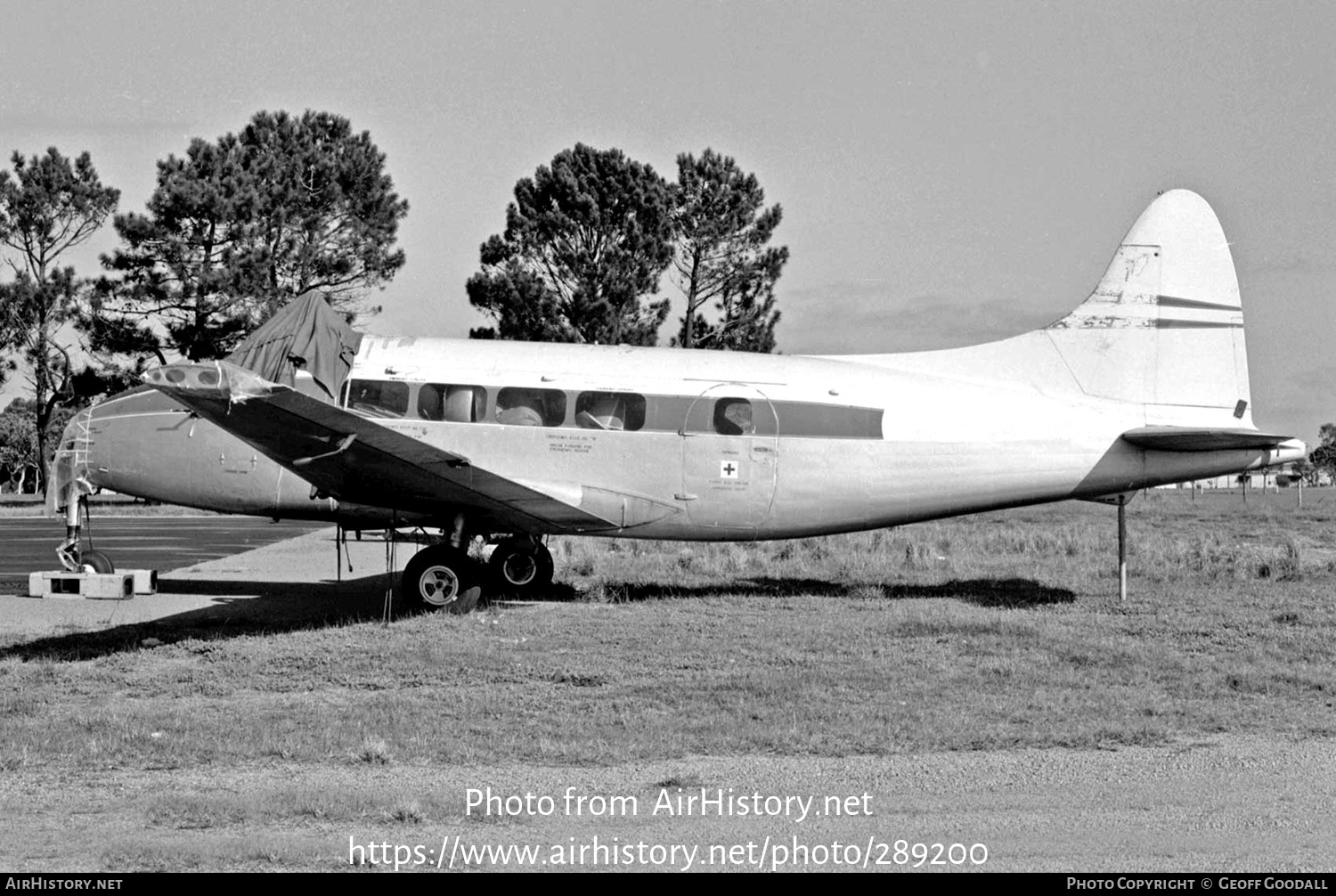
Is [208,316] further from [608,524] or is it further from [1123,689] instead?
[1123,689]

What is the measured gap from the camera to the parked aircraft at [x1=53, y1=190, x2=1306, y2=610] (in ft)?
53.5

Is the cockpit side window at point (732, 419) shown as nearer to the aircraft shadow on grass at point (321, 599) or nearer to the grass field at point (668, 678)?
the grass field at point (668, 678)

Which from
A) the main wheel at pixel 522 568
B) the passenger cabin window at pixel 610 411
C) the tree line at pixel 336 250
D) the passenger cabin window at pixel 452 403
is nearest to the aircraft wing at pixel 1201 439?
the passenger cabin window at pixel 610 411

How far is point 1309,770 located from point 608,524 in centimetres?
948

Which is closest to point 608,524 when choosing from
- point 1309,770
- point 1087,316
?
point 1087,316

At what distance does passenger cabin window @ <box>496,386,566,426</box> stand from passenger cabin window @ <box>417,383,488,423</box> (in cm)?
25

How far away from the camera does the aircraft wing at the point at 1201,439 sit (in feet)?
53.4

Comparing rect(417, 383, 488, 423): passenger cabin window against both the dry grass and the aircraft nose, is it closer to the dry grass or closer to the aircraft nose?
the dry grass

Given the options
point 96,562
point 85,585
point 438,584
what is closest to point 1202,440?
point 438,584

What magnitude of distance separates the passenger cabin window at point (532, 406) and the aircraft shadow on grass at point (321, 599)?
2493 millimetres

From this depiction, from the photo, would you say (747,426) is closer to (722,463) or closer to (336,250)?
(722,463)

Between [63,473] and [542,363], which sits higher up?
[542,363]

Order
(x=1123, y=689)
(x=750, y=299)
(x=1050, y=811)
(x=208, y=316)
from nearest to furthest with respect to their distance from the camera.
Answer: (x=1050, y=811) < (x=1123, y=689) < (x=208, y=316) < (x=750, y=299)
